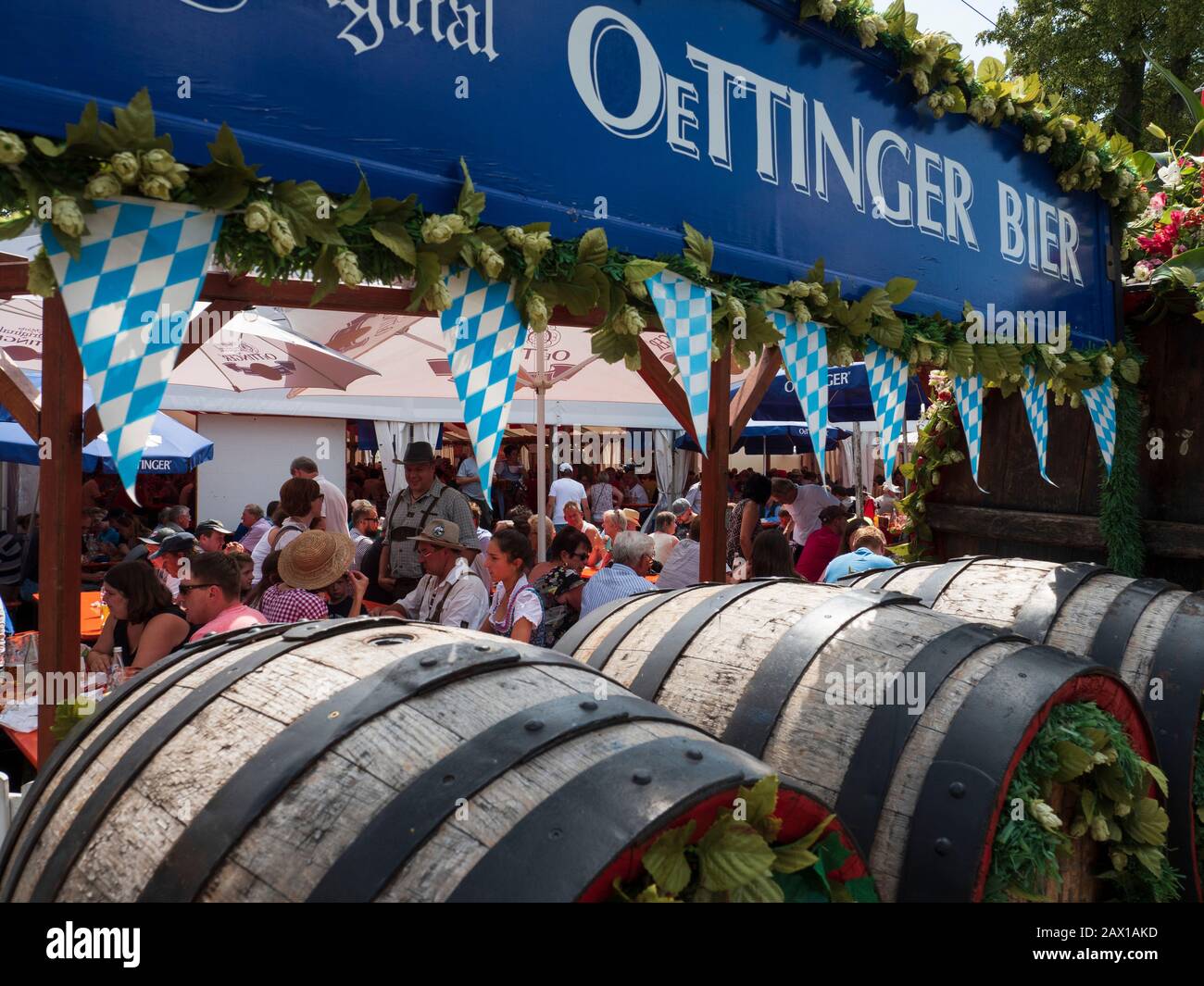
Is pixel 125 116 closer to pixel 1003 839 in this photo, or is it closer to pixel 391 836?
pixel 391 836

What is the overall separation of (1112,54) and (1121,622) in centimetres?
1918

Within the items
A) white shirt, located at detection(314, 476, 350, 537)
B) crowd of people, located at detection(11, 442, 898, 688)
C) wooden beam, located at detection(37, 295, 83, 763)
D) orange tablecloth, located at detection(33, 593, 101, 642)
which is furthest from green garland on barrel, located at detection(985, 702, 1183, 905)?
white shirt, located at detection(314, 476, 350, 537)

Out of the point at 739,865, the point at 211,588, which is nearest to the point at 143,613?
the point at 211,588

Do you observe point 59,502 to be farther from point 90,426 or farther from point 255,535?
point 255,535

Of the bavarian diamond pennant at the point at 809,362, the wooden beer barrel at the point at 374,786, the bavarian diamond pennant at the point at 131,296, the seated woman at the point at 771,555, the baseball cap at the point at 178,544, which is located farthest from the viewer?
the baseball cap at the point at 178,544

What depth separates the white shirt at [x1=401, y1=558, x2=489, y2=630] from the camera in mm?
5441

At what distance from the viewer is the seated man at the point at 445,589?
5461 millimetres

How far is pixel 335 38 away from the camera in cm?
233

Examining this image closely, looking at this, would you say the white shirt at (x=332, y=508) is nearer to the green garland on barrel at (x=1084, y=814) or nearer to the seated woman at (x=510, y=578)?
the seated woman at (x=510, y=578)

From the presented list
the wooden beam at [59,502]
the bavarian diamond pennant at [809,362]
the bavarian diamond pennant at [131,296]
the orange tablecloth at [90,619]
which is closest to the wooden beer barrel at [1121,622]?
the bavarian diamond pennant at [809,362]

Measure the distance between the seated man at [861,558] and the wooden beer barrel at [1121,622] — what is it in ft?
4.68

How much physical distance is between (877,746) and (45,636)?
2.12 m

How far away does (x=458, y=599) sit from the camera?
5480mm
